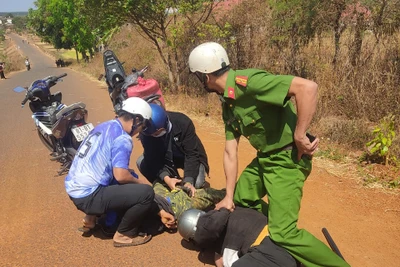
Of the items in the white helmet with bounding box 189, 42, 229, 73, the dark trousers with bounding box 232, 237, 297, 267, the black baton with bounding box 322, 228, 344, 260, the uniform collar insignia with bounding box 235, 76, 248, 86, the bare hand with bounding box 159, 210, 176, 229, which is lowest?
the black baton with bounding box 322, 228, 344, 260

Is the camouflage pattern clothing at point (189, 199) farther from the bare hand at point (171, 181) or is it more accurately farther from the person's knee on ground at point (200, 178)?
the person's knee on ground at point (200, 178)

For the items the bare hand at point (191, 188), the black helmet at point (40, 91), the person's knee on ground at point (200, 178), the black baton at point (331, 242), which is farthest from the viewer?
the black helmet at point (40, 91)

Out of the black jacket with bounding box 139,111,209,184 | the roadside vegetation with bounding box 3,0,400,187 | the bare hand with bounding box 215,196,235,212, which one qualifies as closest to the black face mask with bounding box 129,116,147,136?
→ the black jacket with bounding box 139,111,209,184

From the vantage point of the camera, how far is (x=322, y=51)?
793 centimetres

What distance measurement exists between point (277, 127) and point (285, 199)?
56 cm

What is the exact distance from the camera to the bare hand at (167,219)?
3.77 m

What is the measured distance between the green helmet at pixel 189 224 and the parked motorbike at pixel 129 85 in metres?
1.93

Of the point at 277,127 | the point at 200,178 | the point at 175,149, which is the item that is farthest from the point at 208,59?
the point at 200,178

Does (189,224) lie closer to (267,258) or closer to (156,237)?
(156,237)

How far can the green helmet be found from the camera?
336cm

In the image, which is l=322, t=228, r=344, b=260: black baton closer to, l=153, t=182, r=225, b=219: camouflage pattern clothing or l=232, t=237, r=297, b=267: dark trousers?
l=232, t=237, r=297, b=267: dark trousers

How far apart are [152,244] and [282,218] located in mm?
1365

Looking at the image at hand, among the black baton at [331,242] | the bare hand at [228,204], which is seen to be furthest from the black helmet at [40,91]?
the black baton at [331,242]

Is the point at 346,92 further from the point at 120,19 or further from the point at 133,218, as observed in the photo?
the point at 120,19
